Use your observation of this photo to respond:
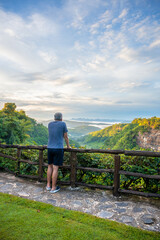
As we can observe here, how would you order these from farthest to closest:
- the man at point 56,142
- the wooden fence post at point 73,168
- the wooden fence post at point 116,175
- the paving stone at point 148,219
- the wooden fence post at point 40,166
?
1. the wooden fence post at point 40,166
2. the wooden fence post at point 73,168
3. the man at point 56,142
4. the wooden fence post at point 116,175
5. the paving stone at point 148,219

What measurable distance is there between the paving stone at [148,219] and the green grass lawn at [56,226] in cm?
36

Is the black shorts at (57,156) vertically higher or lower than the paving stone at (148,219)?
higher

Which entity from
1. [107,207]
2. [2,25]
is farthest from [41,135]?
[107,207]

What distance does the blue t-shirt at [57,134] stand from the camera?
166 inches

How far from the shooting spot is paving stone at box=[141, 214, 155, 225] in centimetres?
294

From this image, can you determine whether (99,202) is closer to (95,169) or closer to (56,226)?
(95,169)

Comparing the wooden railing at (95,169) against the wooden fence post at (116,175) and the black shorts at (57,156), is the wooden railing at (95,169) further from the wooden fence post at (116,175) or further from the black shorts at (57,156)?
the black shorts at (57,156)

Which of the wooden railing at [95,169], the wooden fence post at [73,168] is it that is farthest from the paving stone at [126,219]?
the wooden fence post at [73,168]

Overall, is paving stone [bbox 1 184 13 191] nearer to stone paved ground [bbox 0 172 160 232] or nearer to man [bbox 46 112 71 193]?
stone paved ground [bbox 0 172 160 232]

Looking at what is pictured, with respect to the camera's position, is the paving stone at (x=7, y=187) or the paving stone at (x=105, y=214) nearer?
the paving stone at (x=105, y=214)

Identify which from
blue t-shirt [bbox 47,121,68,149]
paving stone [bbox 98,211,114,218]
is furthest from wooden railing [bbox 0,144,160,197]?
paving stone [bbox 98,211,114,218]

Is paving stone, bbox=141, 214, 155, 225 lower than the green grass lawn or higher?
lower

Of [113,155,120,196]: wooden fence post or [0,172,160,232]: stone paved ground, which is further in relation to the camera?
[113,155,120,196]: wooden fence post

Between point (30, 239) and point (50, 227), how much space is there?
15.0 inches
